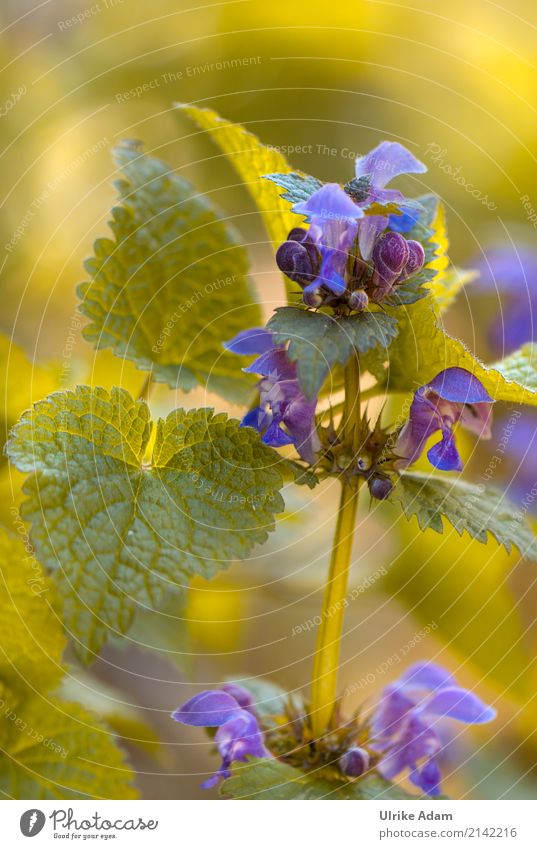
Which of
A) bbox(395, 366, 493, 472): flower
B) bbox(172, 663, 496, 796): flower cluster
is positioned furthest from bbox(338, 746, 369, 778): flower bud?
bbox(395, 366, 493, 472): flower

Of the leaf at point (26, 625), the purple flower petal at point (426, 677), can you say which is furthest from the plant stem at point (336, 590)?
the leaf at point (26, 625)

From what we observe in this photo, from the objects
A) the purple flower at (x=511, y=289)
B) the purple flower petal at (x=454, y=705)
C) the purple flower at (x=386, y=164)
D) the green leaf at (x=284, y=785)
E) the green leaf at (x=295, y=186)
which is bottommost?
the green leaf at (x=284, y=785)

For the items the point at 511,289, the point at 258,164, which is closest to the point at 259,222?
the point at 511,289

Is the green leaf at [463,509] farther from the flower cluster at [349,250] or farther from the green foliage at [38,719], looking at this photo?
the green foliage at [38,719]

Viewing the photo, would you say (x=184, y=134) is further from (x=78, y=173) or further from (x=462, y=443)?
(x=462, y=443)

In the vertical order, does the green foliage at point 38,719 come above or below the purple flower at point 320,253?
below

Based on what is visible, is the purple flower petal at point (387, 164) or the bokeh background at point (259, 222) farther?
the bokeh background at point (259, 222)

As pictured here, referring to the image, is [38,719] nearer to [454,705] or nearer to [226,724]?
[226,724]
